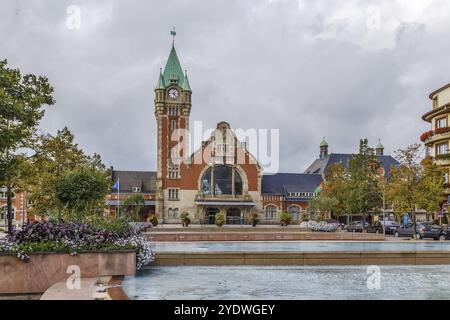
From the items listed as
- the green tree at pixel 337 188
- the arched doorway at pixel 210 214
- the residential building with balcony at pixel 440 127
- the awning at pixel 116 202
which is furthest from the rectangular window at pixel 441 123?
the awning at pixel 116 202

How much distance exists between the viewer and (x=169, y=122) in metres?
83.2

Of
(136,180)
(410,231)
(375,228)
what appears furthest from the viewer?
(136,180)

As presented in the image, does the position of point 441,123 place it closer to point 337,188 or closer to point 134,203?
point 337,188

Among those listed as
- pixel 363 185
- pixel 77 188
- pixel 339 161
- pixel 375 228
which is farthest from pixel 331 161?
pixel 77 188

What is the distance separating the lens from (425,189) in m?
43.3

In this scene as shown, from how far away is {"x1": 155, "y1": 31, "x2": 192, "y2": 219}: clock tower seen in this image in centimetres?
7894

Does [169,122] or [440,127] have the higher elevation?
[169,122]

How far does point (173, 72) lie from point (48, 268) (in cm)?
7796

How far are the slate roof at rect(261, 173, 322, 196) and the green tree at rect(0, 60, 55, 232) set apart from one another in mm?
60737

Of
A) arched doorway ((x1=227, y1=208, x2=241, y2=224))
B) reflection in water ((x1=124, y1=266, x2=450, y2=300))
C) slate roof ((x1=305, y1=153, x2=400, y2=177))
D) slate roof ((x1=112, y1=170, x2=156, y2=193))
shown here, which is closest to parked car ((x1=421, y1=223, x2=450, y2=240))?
reflection in water ((x1=124, y1=266, x2=450, y2=300))

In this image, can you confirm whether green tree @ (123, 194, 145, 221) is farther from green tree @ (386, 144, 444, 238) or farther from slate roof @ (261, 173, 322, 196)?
green tree @ (386, 144, 444, 238)

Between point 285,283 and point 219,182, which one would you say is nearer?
point 285,283

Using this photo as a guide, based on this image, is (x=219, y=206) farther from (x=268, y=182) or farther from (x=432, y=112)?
(x=432, y=112)
